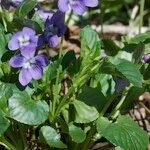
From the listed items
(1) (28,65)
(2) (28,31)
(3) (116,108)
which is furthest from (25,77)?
(3) (116,108)

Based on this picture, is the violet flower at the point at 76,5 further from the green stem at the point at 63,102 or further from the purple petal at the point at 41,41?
the green stem at the point at 63,102

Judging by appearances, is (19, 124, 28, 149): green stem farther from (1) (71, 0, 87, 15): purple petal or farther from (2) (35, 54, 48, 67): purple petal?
(1) (71, 0, 87, 15): purple petal

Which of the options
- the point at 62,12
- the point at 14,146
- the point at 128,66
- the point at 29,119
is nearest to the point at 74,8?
the point at 62,12

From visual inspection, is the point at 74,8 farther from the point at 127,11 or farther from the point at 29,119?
the point at 127,11

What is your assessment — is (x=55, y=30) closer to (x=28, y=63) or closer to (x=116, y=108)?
(x=28, y=63)

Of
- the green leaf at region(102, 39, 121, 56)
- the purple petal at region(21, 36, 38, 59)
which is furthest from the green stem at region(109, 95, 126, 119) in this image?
the purple petal at region(21, 36, 38, 59)

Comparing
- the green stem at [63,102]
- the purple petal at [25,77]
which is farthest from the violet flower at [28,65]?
the green stem at [63,102]

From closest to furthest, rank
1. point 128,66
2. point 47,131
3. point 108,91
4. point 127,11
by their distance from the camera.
A: point 128,66
point 47,131
point 108,91
point 127,11
